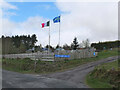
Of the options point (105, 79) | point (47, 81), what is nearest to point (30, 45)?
point (47, 81)

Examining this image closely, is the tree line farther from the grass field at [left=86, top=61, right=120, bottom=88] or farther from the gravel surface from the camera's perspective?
the grass field at [left=86, top=61, right=120, bottom=88]

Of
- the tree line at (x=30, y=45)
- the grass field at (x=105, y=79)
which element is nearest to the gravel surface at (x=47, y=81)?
the grass field at (x=105, y=79)

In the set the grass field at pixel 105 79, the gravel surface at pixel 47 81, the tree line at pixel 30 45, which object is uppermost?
the tree line at pixel 30 45

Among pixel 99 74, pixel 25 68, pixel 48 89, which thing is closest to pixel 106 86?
pixel 99 74

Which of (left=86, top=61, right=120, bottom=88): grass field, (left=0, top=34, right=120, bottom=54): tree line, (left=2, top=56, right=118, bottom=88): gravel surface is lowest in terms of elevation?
(left=2, top=56, right=118, bottom=88): gravel surface

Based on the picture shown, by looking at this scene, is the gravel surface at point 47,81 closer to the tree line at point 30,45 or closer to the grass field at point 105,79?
the grass field at point 105,79

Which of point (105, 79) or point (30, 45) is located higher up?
point (30, 45)

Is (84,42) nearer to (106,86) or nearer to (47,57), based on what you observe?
(47,57)

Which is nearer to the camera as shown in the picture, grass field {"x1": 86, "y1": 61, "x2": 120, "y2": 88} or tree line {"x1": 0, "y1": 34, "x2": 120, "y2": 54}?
grass field {"x1": 86, "y1": 61, "x2": 120, "y2": 88}

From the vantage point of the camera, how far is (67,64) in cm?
1958

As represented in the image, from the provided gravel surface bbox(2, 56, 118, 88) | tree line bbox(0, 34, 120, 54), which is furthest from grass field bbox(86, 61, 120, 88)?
tree line bbox(0, 34, 120, 54)

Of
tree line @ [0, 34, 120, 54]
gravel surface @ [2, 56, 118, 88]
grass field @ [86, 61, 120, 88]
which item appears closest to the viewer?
grass field @ [86, 61, 120, 88]

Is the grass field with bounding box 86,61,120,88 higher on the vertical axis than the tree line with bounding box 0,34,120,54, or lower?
lower

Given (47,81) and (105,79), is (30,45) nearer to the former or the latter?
(47,81)
